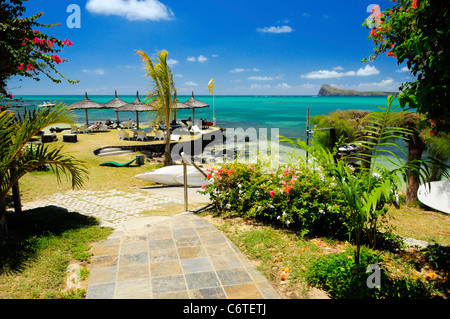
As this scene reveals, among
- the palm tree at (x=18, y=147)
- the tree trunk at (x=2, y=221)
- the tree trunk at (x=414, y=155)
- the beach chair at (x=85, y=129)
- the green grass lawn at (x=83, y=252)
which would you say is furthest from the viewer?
the beach chair at (x=85, y=129)

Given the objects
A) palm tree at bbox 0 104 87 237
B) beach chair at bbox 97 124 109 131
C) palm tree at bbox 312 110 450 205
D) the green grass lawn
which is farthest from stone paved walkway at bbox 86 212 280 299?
beach chair at bbox 97 124 109 131

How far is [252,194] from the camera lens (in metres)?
5.36

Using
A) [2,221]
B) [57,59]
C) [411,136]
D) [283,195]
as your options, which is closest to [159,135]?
[57,59]

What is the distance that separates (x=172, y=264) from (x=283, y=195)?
219cm

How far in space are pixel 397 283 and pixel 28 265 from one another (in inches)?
170

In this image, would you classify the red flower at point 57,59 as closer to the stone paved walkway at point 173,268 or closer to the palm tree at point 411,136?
the stone paved walkway at point 173,268

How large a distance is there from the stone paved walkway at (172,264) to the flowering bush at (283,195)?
807mm

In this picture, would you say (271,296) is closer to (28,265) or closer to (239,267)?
(239,267)

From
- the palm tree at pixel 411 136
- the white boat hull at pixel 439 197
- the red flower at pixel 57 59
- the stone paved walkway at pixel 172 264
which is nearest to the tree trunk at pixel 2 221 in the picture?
the stone paved walkway at pixel 172 264

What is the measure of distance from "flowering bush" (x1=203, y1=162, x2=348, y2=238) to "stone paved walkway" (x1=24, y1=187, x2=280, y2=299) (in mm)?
807

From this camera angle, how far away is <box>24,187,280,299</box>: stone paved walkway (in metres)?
3.11

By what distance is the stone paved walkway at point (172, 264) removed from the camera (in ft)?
10.2
